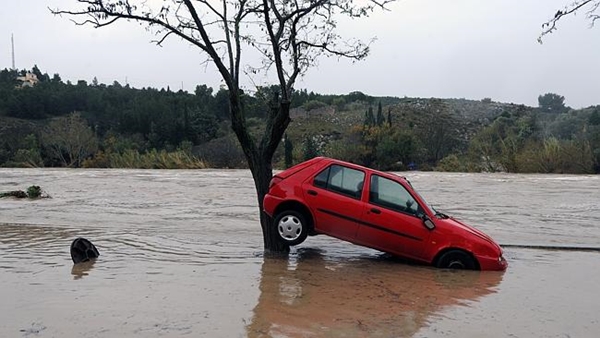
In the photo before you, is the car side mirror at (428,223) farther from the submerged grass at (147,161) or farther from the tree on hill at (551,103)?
the tree on hill at (551,103)

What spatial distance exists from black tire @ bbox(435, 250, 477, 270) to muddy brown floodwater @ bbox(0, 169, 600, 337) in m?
0.26

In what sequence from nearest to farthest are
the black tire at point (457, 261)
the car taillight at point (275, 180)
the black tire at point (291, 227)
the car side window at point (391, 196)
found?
the black tire at point (457, 261), the car side window at point (391, 196), the black tire at point (291, 227), the car taillight at point (275, 180)

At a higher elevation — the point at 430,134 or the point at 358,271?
the point at 430,134

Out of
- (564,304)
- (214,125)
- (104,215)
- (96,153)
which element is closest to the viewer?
(564,304)

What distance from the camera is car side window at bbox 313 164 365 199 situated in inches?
391

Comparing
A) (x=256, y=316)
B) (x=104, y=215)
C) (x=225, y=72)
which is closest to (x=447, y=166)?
(x=104, y=215)

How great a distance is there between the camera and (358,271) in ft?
30.2

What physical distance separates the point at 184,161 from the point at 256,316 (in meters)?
39.5

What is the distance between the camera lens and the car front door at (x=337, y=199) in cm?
974

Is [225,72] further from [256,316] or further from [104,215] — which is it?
[104,215]

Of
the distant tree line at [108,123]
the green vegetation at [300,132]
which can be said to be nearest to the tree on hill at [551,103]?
the green vegetation at [300,132]

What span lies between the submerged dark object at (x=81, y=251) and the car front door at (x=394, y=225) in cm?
415

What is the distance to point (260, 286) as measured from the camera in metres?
7.91

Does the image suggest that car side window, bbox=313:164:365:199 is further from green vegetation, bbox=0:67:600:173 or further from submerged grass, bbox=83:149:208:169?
submerged grass, bbox=83:149:208:169
